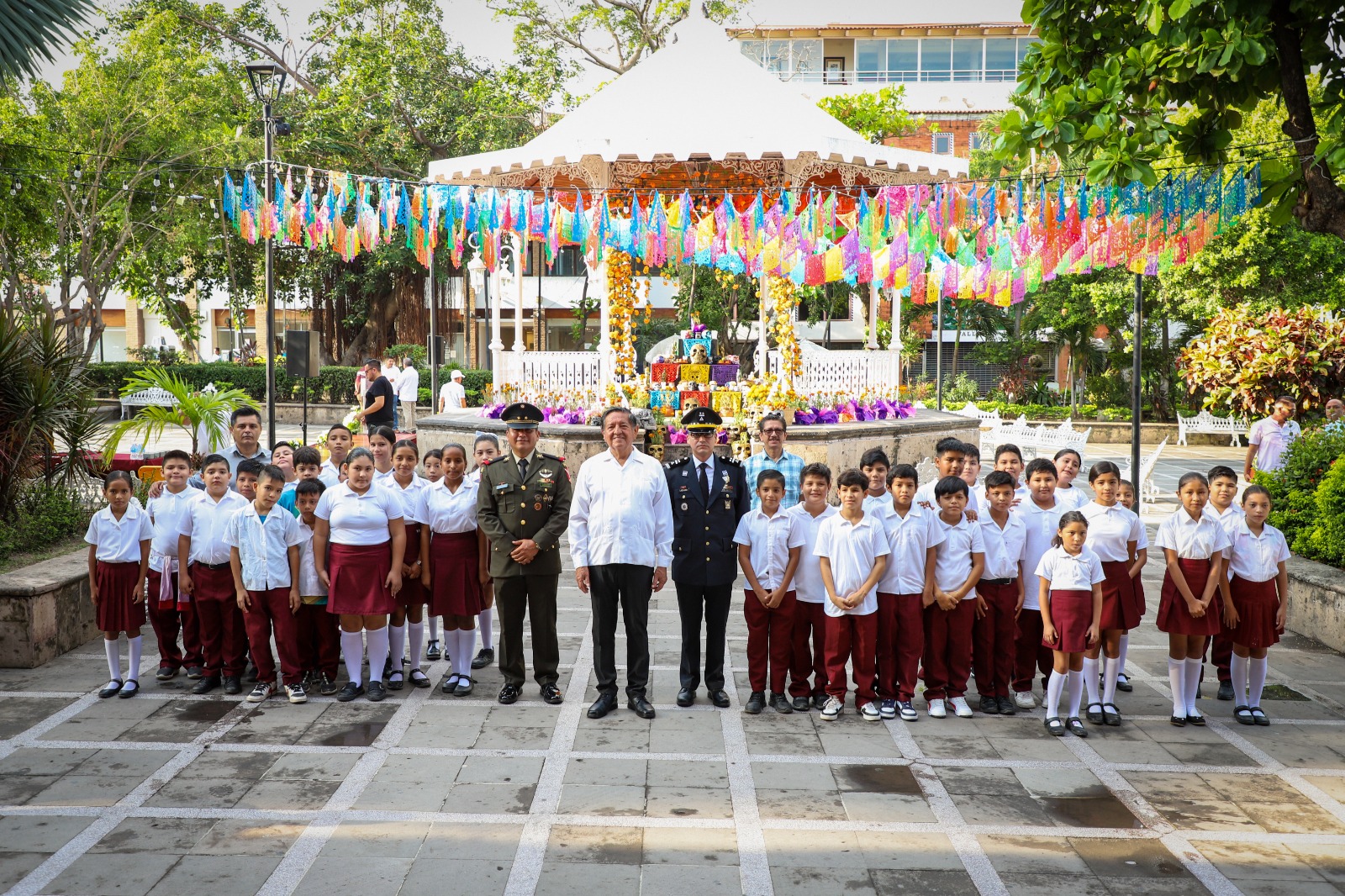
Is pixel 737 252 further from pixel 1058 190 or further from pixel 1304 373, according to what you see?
pixel 1304 373

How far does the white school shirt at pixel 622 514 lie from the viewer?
6.39 metres

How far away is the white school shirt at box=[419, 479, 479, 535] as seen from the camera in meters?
6.96

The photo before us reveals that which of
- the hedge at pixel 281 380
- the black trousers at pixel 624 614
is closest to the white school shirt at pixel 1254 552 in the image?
the black trousers at pixel 624 614

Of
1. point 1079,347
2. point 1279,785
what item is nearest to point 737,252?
point 1279,785

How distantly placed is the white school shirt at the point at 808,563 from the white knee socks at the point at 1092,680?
1564 mm

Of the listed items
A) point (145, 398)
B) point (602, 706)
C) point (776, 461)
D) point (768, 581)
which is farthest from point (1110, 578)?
point (145, 398)

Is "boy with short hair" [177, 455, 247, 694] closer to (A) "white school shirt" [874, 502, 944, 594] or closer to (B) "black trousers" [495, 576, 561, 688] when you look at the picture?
(B) "black trousers" [495, 576, 561, 688]

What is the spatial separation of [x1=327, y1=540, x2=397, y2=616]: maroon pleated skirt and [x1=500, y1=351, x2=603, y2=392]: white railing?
10084 mm

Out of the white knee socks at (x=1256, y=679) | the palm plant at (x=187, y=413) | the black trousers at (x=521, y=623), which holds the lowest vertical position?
the white knee socks at (x=1256, y=679)

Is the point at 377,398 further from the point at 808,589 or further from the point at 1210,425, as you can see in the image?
the point at 1210,425

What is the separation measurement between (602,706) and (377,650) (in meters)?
Answer: 1.46

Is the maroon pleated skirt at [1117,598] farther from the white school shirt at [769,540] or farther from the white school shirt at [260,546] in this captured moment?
the white school shirt at [260,546]

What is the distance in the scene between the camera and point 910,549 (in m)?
6.35

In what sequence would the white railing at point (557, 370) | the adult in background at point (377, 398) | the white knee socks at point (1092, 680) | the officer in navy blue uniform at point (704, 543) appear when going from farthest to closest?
the white railing at point (557, 370), the adult in background at point (377, 398), the officer in navy blue uniform at point (704, 543), the white knee socks at point (1092, 680)
